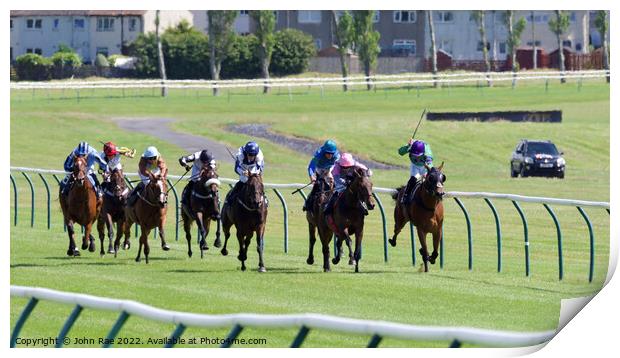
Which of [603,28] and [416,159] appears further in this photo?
[603,28]

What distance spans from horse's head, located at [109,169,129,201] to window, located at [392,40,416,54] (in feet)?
169

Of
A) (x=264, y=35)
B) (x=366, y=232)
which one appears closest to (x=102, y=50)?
(x=264, y=35)

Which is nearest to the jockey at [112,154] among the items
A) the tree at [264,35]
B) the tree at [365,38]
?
the tree at [264,35]

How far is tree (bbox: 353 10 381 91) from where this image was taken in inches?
2470

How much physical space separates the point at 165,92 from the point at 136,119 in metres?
3.22

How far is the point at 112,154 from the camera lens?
66.4 ft

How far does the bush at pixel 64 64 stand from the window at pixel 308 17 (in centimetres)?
1686

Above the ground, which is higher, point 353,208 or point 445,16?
point 445,16

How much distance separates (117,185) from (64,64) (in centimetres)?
3759

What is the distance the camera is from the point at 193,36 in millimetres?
58219

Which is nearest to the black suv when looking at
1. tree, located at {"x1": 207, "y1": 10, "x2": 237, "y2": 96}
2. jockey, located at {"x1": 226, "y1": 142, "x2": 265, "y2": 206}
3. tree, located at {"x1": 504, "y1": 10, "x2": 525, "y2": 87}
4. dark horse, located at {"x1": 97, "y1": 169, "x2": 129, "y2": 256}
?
tree, located at {"x1": 207, "y1": 10, "x2": 237, "y2": 96}

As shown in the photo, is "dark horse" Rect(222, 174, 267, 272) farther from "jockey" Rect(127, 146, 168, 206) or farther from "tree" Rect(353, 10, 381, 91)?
"tree" Rect(353, 10, 381, 91)

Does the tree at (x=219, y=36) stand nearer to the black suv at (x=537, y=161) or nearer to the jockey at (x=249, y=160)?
the black suv at (x=537, y=161)

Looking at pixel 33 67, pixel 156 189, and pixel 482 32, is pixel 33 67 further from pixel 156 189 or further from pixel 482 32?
pixel 156 189
